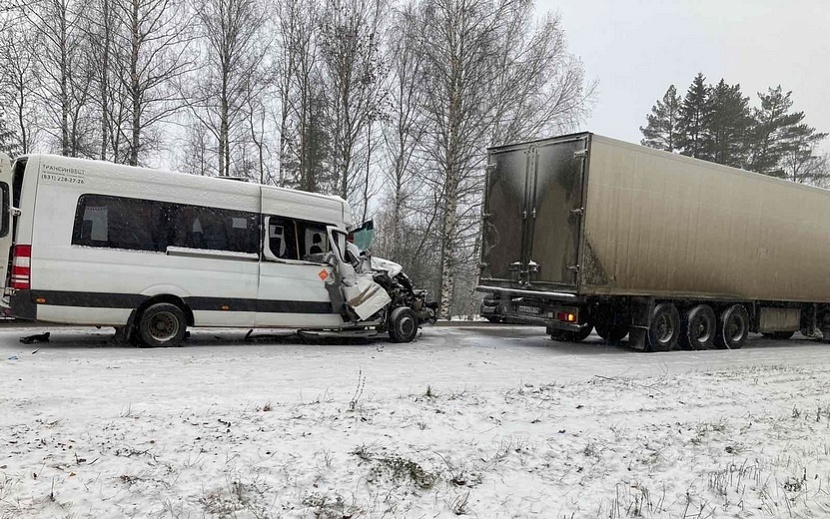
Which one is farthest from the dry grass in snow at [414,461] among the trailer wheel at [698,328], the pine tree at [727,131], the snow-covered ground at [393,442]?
the pine tree at [727,131]

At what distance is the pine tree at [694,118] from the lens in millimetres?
36812

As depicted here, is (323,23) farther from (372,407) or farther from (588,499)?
(588,499)

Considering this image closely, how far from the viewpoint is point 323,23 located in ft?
69.8

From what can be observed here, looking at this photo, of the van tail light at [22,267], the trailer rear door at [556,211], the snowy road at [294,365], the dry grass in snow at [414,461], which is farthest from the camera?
the trailer rear door at [556,211]

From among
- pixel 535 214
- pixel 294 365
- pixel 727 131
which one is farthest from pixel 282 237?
pixel 727 131

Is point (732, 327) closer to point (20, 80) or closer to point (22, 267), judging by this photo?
point (22, 267)

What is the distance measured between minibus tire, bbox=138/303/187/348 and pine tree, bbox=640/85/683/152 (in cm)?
3540

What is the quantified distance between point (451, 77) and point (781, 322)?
11738 millimetres

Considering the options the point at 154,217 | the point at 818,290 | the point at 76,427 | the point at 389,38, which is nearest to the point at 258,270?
the point at 154,217

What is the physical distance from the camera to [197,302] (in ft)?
30.5

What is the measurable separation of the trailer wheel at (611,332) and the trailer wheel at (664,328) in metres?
0.70

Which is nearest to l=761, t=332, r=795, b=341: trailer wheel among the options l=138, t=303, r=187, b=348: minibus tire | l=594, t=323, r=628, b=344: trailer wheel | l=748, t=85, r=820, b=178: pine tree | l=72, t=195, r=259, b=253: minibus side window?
l=594, t=323, r=628, b=344: trailer wheel

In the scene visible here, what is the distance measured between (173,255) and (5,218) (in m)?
2.23

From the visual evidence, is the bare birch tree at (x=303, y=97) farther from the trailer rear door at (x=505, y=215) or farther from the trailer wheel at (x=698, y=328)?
the trailer wheel at (x=698, y=328)
